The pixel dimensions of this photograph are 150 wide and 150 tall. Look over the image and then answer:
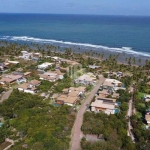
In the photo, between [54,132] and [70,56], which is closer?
[54,132]

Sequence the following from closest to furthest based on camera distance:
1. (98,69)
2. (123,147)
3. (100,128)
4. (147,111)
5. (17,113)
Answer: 1. (123,147)
2. (100,128)
3. (17,113)
4. (147,111)
5. (98,69)

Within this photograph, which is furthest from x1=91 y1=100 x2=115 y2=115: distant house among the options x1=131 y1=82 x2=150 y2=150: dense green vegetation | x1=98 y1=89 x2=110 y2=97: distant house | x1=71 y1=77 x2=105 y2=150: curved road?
x1=98 y1=89 x2=110 y2=97: distant house

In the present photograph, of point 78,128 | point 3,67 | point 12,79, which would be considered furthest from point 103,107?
point 3,67

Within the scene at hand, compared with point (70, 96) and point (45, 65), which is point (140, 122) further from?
point (45, 65)

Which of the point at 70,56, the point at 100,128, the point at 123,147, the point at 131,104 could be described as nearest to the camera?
the point at 123,147

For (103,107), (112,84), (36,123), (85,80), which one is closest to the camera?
(36,123)

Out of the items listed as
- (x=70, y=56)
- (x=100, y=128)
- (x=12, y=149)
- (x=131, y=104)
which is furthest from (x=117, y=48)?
(x=12, y=149)

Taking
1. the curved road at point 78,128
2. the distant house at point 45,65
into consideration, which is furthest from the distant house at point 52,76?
the curved road at point 78,128

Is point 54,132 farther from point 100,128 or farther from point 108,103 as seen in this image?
point 108,103

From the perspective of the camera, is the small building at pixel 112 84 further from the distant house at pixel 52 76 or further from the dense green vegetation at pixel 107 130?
the dense green vegetation at pixel 107 130
